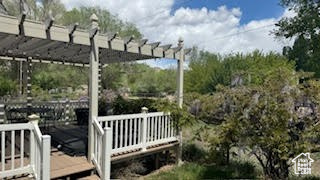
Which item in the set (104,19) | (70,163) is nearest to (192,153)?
(70,163)

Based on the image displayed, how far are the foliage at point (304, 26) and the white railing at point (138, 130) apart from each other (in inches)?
Result: 406

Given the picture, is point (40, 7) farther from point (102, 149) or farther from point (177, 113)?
point (102, 149)

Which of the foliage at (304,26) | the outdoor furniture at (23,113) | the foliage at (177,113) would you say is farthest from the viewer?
the foliage at (304,26)

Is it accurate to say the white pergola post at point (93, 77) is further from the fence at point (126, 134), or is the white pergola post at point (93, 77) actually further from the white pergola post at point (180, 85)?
the white pergola post at point (180, 85)

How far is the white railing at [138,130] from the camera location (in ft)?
17.5

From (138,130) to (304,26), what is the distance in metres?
11.5

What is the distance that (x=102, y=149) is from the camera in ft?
15.2

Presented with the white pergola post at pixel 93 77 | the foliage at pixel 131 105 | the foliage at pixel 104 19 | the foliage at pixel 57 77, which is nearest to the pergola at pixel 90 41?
the white pergola post at pixel 93 77

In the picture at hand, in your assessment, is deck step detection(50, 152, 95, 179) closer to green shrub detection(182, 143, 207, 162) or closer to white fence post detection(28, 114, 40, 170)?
white fence post detection(28, 114, 40, 170)

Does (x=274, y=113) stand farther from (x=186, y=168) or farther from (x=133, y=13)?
(x=133, y=13)

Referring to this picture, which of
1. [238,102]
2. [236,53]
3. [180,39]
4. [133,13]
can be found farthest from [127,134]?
[133,13]

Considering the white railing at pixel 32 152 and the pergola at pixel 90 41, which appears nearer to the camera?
the white railing at pixel 32 152

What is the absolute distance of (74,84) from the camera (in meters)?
24.1

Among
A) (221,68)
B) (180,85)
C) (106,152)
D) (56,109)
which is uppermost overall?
(221,68)
